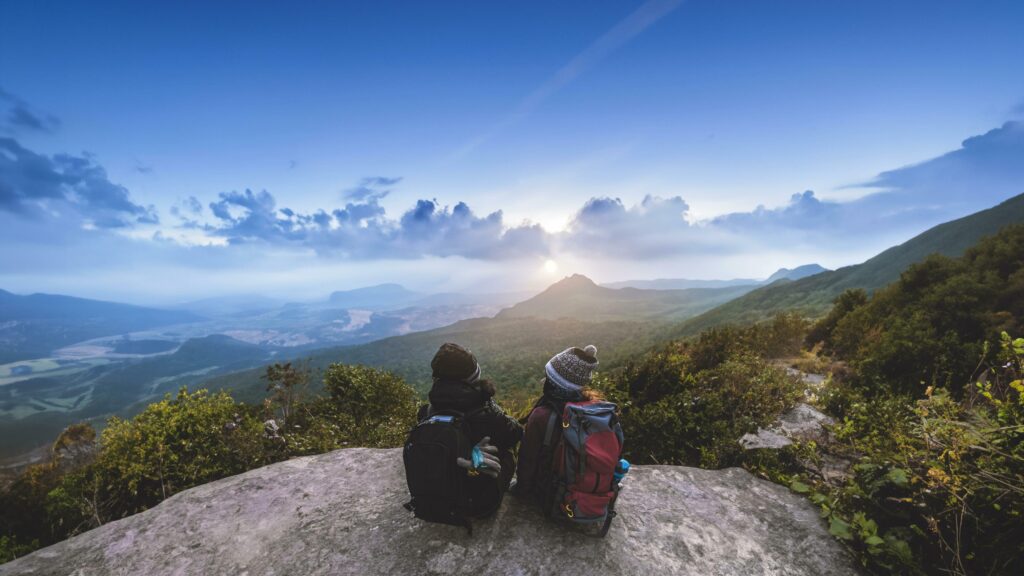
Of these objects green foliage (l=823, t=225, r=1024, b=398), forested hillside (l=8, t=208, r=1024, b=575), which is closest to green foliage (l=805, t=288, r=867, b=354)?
green foliage (l=823, t=225, r=1024, b=398)

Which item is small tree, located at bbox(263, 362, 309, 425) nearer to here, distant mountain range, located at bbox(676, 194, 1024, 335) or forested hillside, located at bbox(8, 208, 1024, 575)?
forested hillside, located at bbox(8, 208, 1024, 575)

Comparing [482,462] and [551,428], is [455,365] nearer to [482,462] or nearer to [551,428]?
[482,462]

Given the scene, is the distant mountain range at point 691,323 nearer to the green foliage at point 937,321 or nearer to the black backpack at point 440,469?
the green foliage at point 937,321

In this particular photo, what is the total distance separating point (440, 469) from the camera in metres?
3.95

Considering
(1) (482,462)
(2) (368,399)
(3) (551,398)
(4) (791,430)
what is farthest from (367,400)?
(4) (791,430)

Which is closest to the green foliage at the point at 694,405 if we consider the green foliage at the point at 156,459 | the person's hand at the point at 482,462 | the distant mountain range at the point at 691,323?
the person's hand at the point at 482,462

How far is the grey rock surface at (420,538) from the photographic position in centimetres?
423

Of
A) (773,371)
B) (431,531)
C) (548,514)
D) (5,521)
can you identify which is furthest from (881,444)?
(5,521)

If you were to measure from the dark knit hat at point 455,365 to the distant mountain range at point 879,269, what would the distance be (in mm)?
115699

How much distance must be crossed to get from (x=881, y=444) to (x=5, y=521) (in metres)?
15.9

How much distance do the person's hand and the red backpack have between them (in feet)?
2.16

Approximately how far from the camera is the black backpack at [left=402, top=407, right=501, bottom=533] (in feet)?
13.0

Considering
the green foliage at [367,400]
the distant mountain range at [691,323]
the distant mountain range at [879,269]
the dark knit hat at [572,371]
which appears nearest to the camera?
the dark knit hat at [572,371]

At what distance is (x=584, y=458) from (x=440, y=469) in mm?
1543
